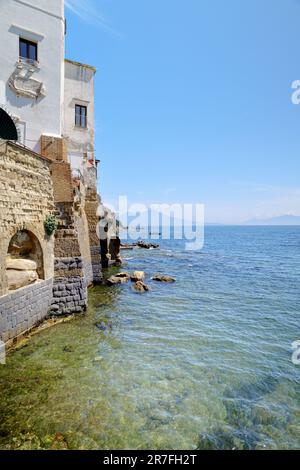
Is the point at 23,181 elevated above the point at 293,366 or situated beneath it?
elevated above

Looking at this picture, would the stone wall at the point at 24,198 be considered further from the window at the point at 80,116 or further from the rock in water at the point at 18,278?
the window at the point at 80,116

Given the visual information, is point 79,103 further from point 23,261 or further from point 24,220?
point 23,261

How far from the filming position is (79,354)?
358 inches

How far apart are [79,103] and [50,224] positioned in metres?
14.0

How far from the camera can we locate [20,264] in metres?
10.1

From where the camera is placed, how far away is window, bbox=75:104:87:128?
21.5m

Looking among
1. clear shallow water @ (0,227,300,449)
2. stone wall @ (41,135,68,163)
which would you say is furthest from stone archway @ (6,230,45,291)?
stone wall @ (41,135,68,163)

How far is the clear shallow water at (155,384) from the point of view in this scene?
5754 mm

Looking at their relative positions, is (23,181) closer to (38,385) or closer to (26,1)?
(38,385)

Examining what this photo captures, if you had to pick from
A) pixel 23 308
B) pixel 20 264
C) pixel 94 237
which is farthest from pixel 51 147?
pixel 23 308

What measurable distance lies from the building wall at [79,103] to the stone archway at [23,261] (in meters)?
11.5
